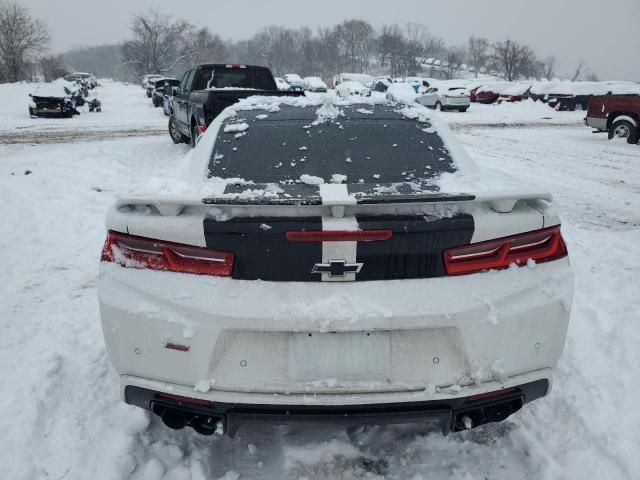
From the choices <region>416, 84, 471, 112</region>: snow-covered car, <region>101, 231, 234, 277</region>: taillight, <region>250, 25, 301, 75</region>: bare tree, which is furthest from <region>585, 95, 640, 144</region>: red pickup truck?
<region>250, 25, 301, 75</region>: bare tree

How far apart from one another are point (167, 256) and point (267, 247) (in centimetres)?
43

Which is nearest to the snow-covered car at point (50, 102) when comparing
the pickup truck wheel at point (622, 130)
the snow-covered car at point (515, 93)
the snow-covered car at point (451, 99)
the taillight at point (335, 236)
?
the snow-covered car at point (451, 99)

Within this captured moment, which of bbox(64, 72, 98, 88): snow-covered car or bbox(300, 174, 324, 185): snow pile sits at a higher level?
bbox(300, 174, 324, 185): snow pile

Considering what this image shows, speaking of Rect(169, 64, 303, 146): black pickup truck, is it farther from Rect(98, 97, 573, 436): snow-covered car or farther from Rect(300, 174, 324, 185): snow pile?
Rect(98, 97, 573, 436): snow-covered car

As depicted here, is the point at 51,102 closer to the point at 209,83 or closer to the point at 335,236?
the point at 209,83

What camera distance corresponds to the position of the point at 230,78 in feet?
35.9

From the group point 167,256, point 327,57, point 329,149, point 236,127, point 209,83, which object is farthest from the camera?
point 327,57

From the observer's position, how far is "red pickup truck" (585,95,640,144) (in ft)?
44.8

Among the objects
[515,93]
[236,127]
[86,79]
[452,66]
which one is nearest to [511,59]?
[452,66]

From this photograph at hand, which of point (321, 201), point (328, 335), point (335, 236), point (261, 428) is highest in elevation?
point (321, 201)

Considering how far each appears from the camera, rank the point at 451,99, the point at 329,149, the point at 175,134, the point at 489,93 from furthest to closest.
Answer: the point at 489,93 → the point at 451,99 → the point at 175,134 → the point at 329,149

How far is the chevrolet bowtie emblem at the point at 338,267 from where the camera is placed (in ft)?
6.20

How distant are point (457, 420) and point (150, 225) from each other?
154 cm

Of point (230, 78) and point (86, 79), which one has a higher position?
point (230, 78)
